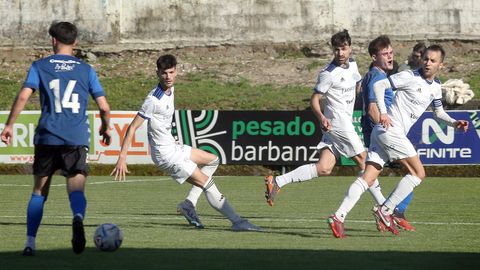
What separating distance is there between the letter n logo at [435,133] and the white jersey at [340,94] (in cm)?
1109

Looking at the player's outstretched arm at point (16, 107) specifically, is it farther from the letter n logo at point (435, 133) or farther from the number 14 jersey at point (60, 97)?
the letter n logo at point (435, 133)

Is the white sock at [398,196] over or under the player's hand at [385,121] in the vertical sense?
under

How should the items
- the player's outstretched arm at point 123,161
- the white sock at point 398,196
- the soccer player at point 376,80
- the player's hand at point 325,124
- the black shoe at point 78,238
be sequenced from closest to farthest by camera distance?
the black shoe at point 78,238
the player's outstretched arm at point 123,161
the white sock at point 398,196
the soccer player at point 376,80
the player's hand at point 325,124

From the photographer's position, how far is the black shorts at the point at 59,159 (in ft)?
34.2

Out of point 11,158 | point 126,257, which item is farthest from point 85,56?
point 126,257

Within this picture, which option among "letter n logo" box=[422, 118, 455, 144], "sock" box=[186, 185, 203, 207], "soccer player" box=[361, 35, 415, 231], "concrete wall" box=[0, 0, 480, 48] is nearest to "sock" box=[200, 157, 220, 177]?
"sock" box=[186, 185, 203, 207]

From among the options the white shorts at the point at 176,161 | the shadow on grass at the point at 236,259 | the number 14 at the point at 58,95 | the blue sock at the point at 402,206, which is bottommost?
the blue sock at the point at 402,206

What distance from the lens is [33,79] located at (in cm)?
1040

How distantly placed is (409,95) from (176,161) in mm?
2425

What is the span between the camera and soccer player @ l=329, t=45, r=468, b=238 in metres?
12.7

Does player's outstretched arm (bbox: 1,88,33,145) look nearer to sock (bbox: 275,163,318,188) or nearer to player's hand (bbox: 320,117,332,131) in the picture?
player's hand (bbox: 320,117,332,131)

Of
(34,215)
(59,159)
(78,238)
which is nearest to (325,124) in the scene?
(59,159)

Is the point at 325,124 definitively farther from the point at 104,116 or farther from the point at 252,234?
the point at 104,116

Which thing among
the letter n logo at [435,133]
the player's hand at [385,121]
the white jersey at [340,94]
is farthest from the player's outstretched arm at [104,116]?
the letter n logo at [435,133]
